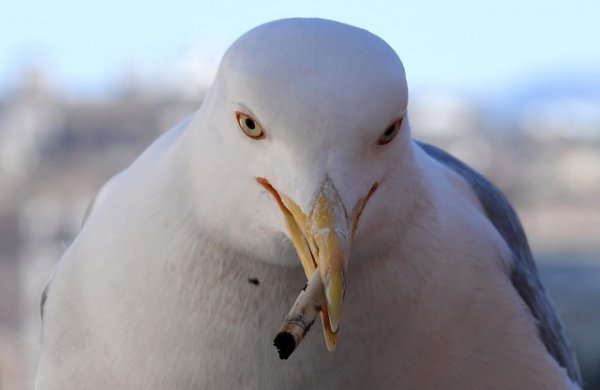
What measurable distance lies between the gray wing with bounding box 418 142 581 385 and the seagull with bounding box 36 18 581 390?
0.09 ft

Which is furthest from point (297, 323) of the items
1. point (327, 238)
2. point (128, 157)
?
point (128, 157)

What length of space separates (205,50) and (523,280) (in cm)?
1618

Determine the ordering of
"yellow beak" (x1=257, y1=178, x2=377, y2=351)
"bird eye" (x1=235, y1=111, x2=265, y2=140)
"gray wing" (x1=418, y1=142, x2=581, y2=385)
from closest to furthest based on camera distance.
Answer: "yellow beak" (x1=257, y1=178, x2=377, y2=351) < "bird eye" (x1=235, y1=111, x2=265, y2=140) < "gray wing" (x1=418, y1=142, x2=581, y2=385)

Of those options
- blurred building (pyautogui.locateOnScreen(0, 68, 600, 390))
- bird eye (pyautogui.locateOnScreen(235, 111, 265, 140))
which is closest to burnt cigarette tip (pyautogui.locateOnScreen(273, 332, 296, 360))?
bird eye (pyautogui.locateOnScreen(235, 111, 265, 140))

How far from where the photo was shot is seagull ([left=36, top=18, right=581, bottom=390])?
74.4 inches

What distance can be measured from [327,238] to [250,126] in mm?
252

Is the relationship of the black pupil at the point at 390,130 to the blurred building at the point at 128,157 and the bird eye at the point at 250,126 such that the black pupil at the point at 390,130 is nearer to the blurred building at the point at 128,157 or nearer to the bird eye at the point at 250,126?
the bird eye at the point at 250,126

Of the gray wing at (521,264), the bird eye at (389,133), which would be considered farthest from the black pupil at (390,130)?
the gray wing at (521,264)

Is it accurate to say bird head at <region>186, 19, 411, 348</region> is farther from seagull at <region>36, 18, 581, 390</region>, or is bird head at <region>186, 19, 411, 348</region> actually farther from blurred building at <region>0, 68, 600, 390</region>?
blurred building at <region>0, 68, 600, 390</region>

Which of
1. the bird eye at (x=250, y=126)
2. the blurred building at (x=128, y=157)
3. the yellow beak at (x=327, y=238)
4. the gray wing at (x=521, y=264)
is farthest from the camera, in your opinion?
the blurred building at (x=128, y=157)

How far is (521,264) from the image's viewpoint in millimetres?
2773

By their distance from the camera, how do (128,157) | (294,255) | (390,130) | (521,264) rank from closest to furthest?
(390,130) → (294,255) → (521,264) → (128,157)

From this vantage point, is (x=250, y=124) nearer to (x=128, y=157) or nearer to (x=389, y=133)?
(x=389, y=133)

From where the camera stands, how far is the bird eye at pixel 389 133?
6.40 ft
